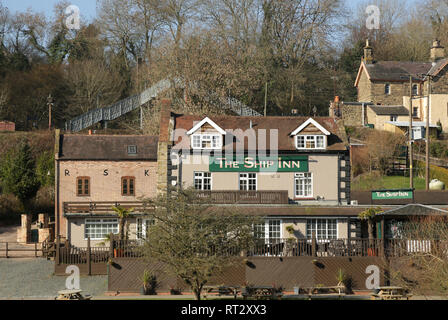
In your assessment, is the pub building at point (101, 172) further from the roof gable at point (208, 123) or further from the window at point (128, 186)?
the roof gable at point (208, 123)

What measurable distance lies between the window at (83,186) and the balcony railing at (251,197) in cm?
907

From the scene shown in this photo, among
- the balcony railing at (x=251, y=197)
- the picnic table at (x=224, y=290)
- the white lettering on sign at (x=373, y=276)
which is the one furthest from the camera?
the balcony railing at (x=251, y=197)

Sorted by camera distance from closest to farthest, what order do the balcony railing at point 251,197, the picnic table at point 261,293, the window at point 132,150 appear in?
the picnic table at point 261,293 < the balcony railing at point 251,197 < the window at point 132,150

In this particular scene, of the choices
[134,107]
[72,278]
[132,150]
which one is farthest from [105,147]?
[134,107]

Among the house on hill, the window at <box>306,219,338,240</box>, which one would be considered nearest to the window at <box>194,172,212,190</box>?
the window at <box>306,219,338,240</box>

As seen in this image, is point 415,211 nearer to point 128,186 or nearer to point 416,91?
point 128,186

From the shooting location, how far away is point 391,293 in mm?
26375

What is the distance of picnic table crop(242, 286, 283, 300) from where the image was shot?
27.1 meters

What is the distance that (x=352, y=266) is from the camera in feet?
101

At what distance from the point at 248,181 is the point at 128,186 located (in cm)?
799

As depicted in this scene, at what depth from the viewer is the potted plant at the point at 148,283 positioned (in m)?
29.9

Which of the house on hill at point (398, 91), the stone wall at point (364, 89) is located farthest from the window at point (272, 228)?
the stone wall at point (364, 89)
